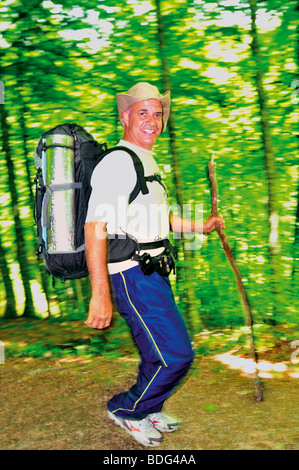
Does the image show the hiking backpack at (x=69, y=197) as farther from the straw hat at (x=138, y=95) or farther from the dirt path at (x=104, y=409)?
the dirt path at (x=104, y=409)

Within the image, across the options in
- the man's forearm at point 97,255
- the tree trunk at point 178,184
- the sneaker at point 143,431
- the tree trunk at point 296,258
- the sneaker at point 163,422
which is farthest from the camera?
the tree trunk at point 178,184

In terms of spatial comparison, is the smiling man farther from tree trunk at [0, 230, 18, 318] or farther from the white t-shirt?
tree trunk at [0, 230, 18, 318]

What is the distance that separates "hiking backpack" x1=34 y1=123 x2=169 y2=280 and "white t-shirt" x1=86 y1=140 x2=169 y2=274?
0.15ft

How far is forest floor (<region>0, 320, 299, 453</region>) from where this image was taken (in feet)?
10.1

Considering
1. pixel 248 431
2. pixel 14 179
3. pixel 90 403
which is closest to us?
pixel 248 431

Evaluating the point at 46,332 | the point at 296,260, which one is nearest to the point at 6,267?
the point at 46,332

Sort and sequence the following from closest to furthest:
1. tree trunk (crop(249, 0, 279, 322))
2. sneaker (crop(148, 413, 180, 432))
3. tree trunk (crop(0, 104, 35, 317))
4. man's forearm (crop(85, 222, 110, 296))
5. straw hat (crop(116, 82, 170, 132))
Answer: man's forearm (crop(85, 222, 110, 296)), straw hat (crop(116, 82, 170, 132)), sneaker (crop(148, 413, 180, 432)), tree trunk (crop(249, 0, 279, 322)), tree trunk (crop(0, 104, 35, 317))

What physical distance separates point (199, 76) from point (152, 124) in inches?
128

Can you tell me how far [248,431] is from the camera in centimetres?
314

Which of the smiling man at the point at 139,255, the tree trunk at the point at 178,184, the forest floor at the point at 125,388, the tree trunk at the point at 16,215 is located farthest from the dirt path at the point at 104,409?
the tree trunk at the point at 16,215

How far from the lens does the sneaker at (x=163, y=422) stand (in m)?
3.17

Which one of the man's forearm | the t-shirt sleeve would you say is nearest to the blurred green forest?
the t-shirt sleeve

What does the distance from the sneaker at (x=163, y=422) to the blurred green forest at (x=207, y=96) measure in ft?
8.49
